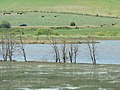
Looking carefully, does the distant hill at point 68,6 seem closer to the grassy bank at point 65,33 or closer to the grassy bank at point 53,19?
the grassy bank at point 53,19

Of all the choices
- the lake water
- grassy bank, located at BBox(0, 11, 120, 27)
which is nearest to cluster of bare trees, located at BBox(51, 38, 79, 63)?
the lake water

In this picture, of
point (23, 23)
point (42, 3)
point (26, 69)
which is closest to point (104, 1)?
point (42, 3)

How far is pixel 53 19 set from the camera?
415ft

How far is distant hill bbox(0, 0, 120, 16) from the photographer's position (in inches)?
5891

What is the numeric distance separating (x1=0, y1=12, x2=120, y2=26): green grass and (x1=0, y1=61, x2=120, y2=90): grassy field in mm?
61660

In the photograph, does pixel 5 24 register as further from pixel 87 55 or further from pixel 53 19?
pixel 87 55

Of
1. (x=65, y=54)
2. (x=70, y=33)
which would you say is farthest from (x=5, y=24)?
(x=65, y=54)

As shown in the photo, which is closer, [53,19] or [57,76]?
[57,76]

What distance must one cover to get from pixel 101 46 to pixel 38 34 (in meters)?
20.9

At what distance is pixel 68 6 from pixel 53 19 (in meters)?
30.9

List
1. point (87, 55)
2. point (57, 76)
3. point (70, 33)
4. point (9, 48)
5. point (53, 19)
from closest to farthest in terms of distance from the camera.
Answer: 1. point (57, 76)
2. point (9, 48)
3. point (87, 55)
4. point (70, 33)
5. point (53, 19)

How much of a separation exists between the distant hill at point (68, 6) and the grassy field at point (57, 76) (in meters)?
88.3

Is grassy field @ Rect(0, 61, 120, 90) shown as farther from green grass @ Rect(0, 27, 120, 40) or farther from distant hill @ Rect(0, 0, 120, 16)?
distant hill @ Rect(0, 0, 120, 16)

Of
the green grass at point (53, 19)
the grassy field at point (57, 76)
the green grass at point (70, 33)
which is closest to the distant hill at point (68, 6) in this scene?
the green grass at point (53, 19)
